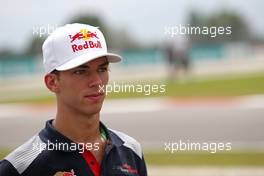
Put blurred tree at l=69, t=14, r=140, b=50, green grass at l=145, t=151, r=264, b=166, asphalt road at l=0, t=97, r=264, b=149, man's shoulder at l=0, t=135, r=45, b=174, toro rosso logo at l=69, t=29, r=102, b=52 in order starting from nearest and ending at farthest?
man's shoulder at l=0, t=135, r=45, b=174 → toro rosso logo at l=69, t=29, r=102, b=52 → blurred tree at l=69, t=14, r=140, b=50 → green grass at l=145, t=151, r=264, b=166 → asphalt road at l=0, t=97, r=264, b=149

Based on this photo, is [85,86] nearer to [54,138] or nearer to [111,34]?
[54,138]

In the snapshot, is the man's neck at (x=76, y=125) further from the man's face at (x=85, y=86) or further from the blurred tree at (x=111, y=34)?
the blurred tree at (x=111, y=34)

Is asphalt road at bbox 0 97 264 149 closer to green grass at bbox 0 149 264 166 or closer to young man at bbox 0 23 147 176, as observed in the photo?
green grass at bbox 0 149 264 166

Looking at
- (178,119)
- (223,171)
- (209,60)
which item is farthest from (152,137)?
(209,60)

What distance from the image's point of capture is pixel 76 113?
2.17 m

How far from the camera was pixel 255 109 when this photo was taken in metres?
7.22

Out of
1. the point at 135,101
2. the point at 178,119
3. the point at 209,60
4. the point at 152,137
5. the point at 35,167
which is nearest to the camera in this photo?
the point at 35,167

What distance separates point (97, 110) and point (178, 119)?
4709 mm

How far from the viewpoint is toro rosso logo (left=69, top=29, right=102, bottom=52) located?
2.13 meters

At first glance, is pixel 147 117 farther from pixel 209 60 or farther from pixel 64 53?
pixel 209 60

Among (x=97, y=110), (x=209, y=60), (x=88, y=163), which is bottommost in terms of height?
(x=209, y=60)

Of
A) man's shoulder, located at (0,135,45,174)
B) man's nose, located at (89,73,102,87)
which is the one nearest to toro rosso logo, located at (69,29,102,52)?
man's nose, located at (89,73,102,87)

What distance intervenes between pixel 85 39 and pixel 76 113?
0.97ft

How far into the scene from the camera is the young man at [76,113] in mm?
2076
